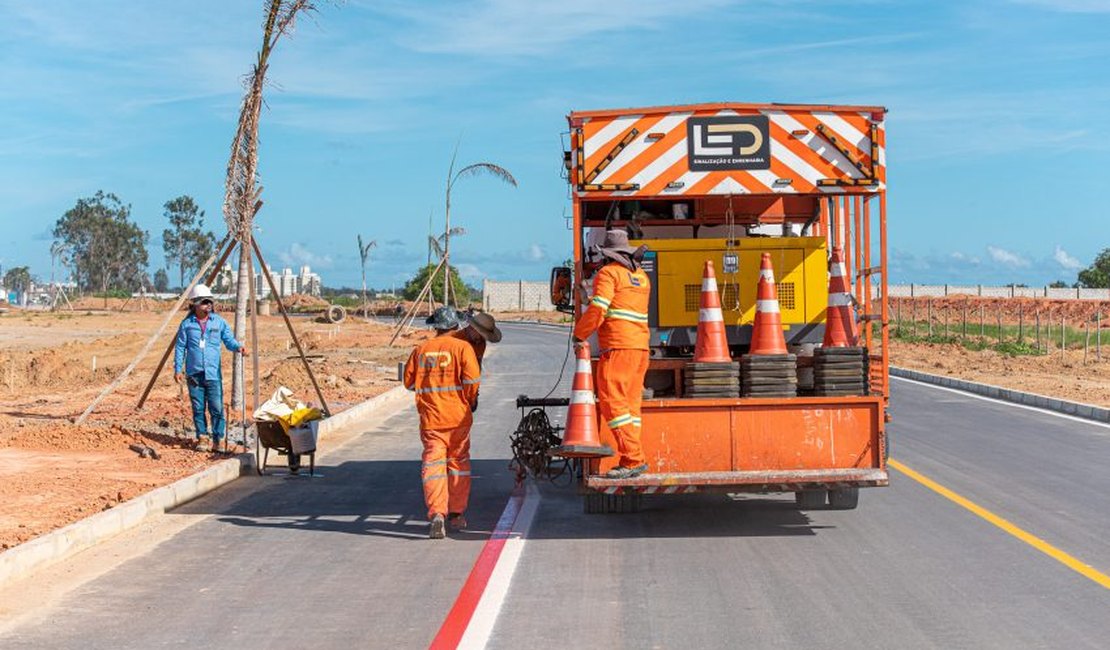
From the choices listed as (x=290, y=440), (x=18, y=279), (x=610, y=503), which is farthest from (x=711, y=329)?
(x=18, y=279)

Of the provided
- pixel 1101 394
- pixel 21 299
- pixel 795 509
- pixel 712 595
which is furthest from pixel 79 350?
pixel 21 299

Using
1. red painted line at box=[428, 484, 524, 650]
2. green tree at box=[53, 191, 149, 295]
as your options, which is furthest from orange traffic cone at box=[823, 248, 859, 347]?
green tree at box=[53, 191, 149, 295]

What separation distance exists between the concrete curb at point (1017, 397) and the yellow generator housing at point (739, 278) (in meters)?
11.1

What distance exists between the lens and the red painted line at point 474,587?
6.55 meters

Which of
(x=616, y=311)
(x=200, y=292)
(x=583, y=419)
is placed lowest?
(x=583, y=419)

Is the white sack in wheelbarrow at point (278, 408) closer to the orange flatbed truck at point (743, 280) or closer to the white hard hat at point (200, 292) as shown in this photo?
the white hard hat at point (200, 292)

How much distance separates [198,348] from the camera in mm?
14062

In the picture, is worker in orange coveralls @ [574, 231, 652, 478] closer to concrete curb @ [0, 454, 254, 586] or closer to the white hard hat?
concrete curb @ [0, 454, 254, 586]

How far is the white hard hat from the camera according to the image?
1423 cm

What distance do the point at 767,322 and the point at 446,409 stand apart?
2.42 metres

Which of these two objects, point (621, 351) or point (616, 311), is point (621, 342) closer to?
point (621, 351)

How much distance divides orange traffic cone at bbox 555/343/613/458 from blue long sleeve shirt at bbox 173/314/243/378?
Answer: 6108mm

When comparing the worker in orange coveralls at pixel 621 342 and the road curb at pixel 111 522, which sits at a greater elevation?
the worker in orange coveralls at pixel 621 342

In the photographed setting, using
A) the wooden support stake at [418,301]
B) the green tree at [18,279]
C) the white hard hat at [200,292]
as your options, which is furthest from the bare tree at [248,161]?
the green tree at [18,279]
